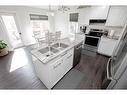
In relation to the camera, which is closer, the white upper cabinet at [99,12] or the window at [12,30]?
the white upper cabinet at [99,12]

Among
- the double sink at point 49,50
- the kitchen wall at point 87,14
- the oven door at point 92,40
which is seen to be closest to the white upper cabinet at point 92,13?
the kitchen wall at point 87,14

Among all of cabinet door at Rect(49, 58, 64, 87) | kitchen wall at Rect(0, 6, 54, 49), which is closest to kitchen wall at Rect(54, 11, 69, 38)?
kitchen wall at Rect(0, 6, 54, 49)

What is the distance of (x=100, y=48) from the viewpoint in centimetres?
330

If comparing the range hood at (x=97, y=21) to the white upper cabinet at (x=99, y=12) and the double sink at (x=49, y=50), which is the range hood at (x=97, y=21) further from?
the double sink at (x=49, y=50)

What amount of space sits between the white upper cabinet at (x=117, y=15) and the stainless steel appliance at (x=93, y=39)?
27.7 inches

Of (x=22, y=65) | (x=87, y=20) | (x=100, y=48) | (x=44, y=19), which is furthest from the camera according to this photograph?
(x=44, y=19)

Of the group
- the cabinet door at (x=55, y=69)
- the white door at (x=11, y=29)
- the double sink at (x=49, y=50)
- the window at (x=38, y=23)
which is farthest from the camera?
the window at (x=38, y=23)

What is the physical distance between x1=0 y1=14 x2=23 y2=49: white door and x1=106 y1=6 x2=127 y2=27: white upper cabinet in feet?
16.4

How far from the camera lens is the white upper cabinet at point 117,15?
2.61 metres

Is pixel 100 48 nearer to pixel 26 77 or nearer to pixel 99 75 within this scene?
pixel 99 75

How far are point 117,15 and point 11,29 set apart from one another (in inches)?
217
